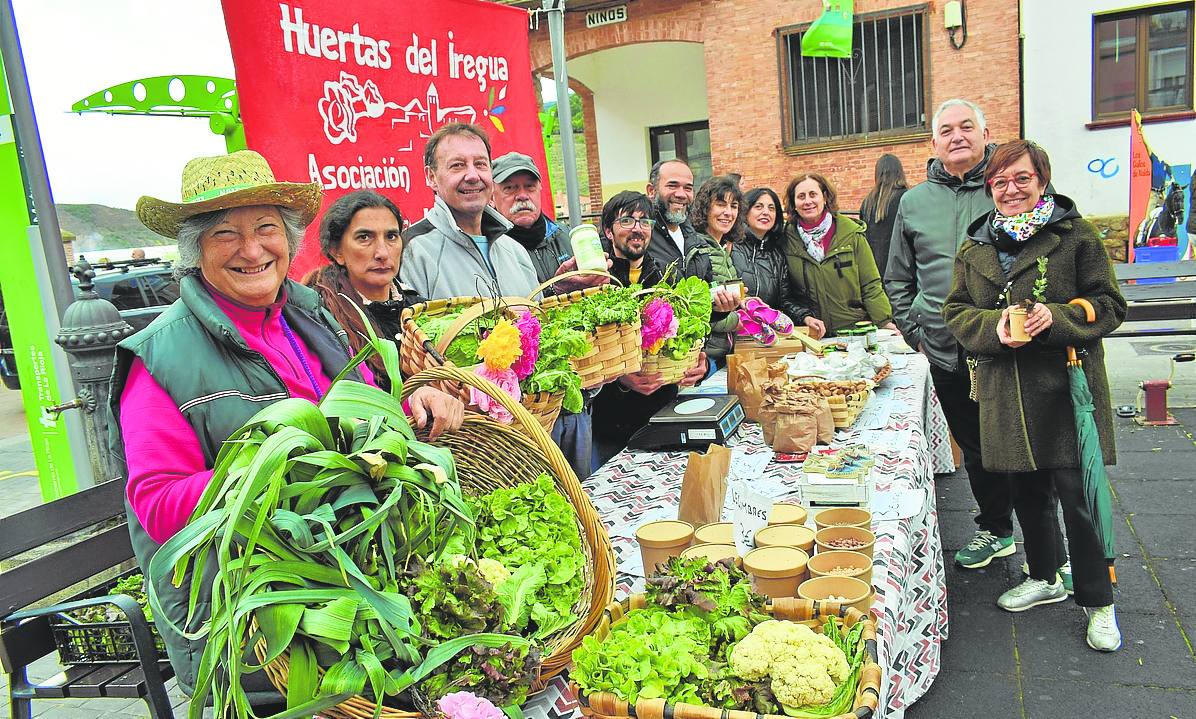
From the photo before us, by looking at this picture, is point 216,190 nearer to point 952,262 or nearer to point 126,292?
point 952,262

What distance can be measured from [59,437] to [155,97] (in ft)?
7.04

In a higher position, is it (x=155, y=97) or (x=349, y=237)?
(x=155, y=97)

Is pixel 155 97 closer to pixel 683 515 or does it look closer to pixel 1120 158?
pixel 683 515

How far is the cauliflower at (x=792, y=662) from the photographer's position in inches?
49.5

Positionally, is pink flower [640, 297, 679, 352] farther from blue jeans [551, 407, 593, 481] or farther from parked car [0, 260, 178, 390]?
parked car [0, 260, 178, 390]

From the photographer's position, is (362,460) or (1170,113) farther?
(1170,113)

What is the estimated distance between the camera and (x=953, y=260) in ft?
12.6

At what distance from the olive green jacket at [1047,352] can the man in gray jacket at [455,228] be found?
1.88 metres

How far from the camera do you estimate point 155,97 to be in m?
4.99

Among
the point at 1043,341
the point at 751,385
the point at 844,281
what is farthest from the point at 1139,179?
the point at 751,385

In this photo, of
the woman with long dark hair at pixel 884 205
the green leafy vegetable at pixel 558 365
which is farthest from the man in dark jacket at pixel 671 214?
the woman with long dark hair at pixel 884 205

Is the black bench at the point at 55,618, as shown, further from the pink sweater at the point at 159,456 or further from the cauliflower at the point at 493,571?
the cauliflower at the point at 493,571

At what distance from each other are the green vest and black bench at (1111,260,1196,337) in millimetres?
4973

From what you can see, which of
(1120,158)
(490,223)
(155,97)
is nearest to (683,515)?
(490,223)
